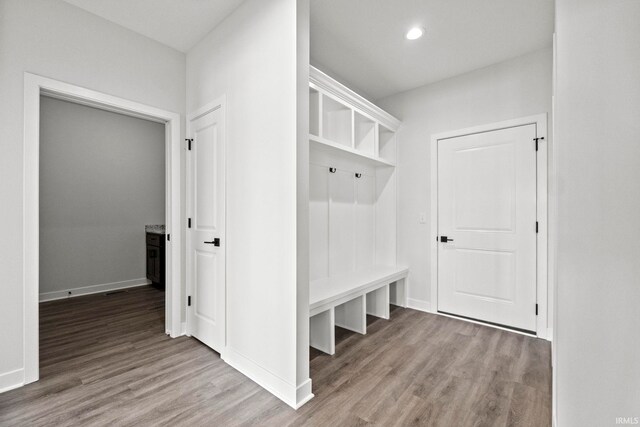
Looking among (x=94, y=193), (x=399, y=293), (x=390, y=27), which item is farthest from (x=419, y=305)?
(x=94, y=193)

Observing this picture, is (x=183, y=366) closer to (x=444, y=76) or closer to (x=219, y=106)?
(x=219, y=106)

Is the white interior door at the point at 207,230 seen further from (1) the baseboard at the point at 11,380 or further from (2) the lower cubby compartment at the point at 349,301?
(1) the baseboard at the point at 11,380

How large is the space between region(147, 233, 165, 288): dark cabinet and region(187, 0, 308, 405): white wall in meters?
2.62

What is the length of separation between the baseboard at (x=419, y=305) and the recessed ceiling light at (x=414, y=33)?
113 inches

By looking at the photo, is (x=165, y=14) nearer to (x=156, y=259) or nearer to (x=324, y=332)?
(x=324, y=332)

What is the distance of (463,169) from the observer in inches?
125

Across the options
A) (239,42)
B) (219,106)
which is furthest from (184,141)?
(239,42)

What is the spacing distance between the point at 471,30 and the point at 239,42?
2002mm

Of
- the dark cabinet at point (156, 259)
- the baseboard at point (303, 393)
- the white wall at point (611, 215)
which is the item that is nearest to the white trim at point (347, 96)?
the baseboard at point (303, 393)

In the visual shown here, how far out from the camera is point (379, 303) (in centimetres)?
328

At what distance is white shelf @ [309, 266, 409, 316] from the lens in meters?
2.32

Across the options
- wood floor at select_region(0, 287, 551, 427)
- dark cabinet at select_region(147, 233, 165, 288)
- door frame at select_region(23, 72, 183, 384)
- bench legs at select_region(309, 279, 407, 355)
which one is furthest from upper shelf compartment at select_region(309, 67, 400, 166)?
dark cabinet at select_region(147, 233, 165, 288)

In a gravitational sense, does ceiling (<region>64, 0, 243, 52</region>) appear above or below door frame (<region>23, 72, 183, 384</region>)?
above

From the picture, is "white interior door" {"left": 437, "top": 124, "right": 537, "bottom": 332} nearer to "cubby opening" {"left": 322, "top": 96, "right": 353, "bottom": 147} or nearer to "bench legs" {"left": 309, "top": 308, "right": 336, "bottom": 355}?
"cubby opening" {"left": 322, "top": 96, "right": 353, "bottom": 147}
